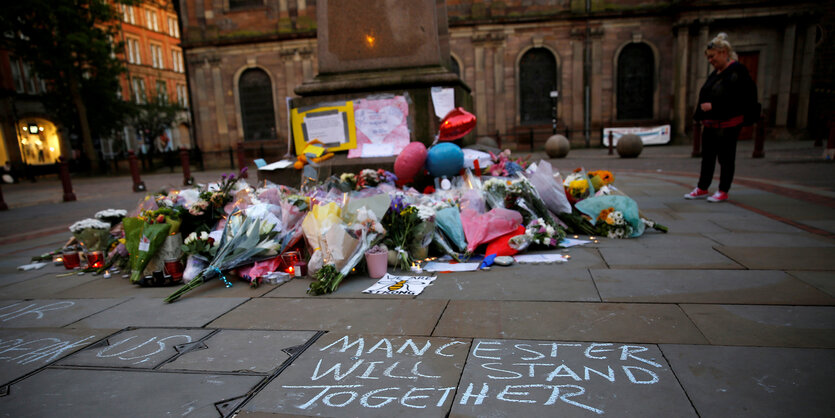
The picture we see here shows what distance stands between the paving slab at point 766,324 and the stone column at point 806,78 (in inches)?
861

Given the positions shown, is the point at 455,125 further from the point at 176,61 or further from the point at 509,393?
the point at 176,61

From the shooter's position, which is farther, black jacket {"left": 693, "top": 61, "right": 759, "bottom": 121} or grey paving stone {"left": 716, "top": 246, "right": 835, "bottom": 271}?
black jacket {"left": 693, "top": 61, "right": 759, "bottom": 121}

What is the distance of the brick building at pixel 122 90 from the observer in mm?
25250

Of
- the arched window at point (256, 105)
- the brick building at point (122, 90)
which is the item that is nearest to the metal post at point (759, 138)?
the brick building at point (122, 90)

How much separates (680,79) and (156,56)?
4328 cm

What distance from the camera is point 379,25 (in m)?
5.68

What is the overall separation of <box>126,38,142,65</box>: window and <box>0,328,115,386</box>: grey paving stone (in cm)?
4425

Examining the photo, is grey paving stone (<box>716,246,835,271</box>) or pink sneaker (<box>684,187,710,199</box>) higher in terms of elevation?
pink sneaker (<box>684,187,710,199</box>)

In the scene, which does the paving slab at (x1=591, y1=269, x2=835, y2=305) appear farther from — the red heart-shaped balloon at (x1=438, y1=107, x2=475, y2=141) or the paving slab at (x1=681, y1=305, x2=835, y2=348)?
the red heart-shaped balloon at (x1=438, y1=107, x2=475, y2=141)

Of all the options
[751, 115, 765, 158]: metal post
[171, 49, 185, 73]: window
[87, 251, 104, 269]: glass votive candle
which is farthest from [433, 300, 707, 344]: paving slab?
[171, 49, 185, 73]: window

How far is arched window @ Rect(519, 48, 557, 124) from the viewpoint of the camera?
20.4 metres

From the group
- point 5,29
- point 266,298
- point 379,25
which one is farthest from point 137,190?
point 5,29

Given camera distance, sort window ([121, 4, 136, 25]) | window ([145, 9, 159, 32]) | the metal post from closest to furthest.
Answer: the metal post → window ([121, 4, 136, 25]) → window ([145, 9, 159, 32])

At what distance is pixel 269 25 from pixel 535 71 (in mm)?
12428
